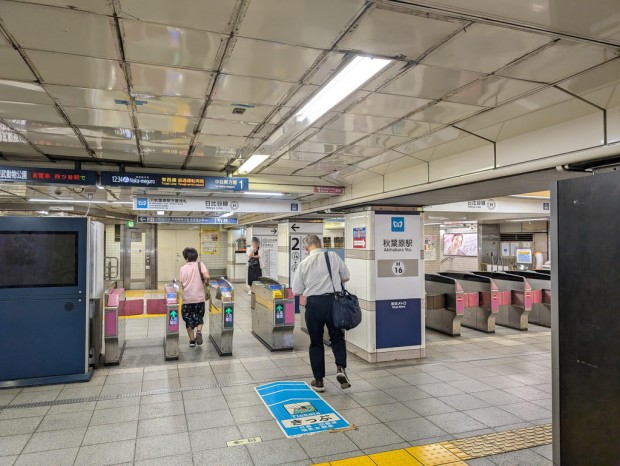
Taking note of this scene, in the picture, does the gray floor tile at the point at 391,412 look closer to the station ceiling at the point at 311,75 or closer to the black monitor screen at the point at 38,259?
the station ceiling at the point at 311,75

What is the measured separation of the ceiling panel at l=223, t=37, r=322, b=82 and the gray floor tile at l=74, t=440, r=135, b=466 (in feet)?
9.94

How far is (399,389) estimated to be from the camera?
4.98 meters

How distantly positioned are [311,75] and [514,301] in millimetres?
7971

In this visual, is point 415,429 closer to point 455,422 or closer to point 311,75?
point 455,422

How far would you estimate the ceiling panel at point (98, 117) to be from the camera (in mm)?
3387

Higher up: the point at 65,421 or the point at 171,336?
the point at 171,336

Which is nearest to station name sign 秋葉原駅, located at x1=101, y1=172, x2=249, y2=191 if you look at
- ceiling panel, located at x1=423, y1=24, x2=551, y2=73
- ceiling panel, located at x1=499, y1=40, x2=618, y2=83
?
ceiling panel, located at x1=423, y1=24, x2=551, y2=73

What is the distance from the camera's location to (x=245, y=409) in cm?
430

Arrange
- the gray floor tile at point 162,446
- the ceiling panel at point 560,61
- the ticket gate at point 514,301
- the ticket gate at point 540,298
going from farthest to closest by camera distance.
Answer: the ticket gate at point 540,298 < the ticket gate at point 514,301 < the gray floor tile at point 162,446 < the ceiling panel at point 560,61

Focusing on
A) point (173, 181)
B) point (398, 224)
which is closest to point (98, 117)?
point (173, 181)

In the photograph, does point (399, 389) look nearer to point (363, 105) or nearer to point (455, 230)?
point (363, 105)

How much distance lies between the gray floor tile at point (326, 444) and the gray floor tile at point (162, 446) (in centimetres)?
98

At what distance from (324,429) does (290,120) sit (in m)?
2.78

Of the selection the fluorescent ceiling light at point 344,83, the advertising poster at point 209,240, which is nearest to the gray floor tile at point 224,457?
the fluorescent ceiling light at point 344,83
